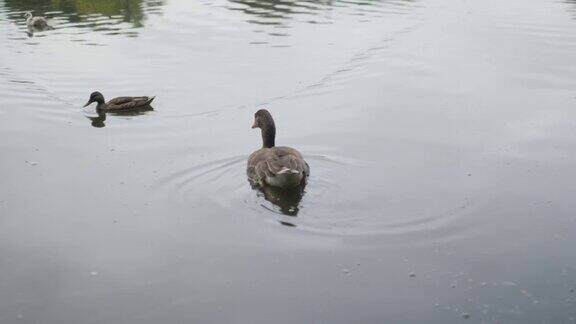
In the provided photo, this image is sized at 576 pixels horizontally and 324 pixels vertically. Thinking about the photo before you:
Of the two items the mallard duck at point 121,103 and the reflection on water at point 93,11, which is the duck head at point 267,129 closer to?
the mallard duck at point 121,103

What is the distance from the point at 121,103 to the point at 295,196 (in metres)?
7.29

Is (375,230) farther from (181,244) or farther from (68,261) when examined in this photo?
(68,261)

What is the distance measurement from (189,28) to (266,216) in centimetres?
1900

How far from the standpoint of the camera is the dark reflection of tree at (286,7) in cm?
3212

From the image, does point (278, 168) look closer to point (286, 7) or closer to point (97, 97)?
point (97, 97)

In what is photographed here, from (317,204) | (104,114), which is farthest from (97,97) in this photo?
(317,204)

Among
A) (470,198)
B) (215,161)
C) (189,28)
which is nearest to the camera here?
(470,198)

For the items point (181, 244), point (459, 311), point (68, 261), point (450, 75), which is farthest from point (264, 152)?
point (450, 75)

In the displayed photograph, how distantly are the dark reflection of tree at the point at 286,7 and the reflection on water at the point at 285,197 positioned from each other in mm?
19381

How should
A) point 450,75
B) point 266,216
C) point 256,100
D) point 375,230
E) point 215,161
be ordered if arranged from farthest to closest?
point 450,75
point 256,100
point 215,161
point 266,216
point 375,230

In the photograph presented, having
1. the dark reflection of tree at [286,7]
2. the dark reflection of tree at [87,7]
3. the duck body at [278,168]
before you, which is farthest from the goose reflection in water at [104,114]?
the dark reflection of tree at [87,7]

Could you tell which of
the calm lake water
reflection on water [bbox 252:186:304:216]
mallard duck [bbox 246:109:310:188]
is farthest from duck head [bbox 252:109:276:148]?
reflection on water [bbox 252:186:304:216]

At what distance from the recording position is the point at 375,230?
33.5ft

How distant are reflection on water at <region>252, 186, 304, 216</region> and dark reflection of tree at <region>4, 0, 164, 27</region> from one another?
824 inches
